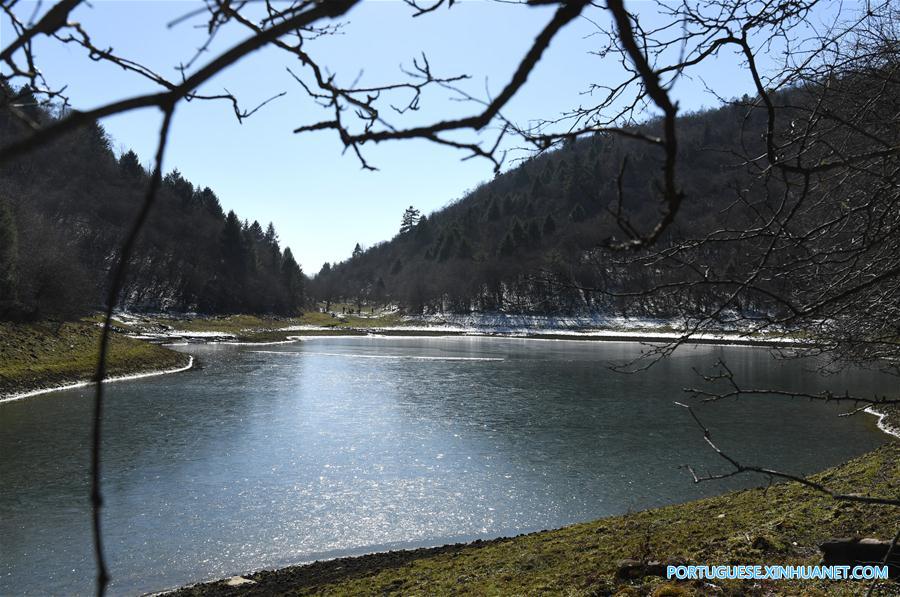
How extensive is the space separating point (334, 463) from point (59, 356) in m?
25.6

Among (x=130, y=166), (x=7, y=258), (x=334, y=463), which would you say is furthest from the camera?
(x=130, y=166)

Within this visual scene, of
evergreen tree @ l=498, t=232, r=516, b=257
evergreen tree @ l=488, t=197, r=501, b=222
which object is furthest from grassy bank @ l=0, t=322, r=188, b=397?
evergreen tree @ l=488, t=197, r=501, b=222

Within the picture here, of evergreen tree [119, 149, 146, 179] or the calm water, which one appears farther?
evergreen tree [119, 149, 146, 179]

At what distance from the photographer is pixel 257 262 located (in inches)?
4660

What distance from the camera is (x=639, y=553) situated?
8.85 metres

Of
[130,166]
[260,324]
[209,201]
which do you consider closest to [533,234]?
[260,324]

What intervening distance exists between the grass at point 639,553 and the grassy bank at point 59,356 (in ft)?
68.3
